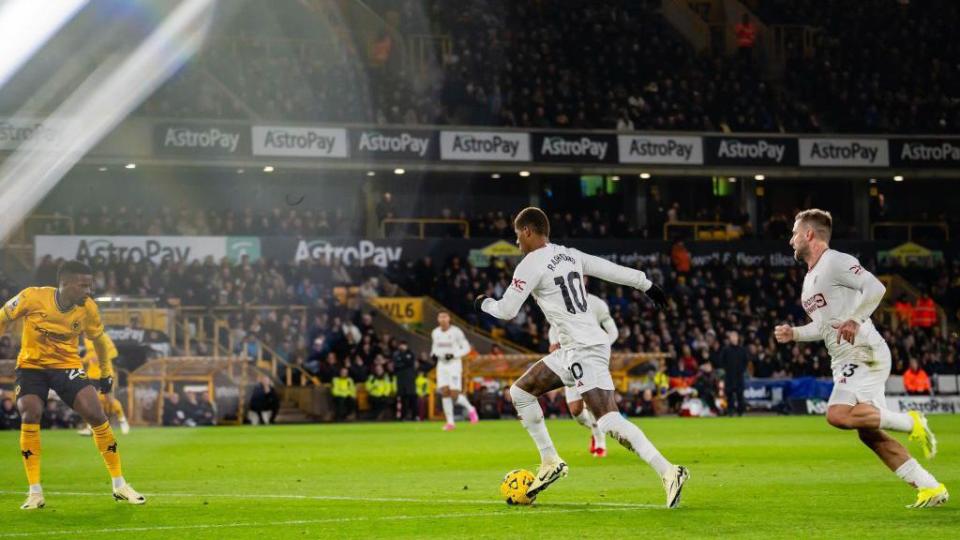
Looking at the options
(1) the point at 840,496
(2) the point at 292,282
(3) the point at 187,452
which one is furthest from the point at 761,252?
(1) the point at 840,496

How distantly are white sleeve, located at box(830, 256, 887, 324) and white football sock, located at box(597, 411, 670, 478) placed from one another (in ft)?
5.98

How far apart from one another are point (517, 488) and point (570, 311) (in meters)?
1.53

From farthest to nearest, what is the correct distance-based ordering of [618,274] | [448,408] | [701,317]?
[701,317] → [448,408] → [618,274]

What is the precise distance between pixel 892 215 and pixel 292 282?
25.9 metres

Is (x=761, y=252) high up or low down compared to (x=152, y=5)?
down

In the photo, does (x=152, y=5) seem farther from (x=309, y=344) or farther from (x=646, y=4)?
(x=646, y=4)

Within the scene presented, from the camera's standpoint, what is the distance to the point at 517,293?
11.4m

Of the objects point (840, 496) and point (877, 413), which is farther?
point (840, 496)

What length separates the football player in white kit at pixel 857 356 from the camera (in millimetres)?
10719

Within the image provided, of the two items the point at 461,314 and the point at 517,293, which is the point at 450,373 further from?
the point at 517,293

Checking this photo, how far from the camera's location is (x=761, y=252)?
47.4 metres

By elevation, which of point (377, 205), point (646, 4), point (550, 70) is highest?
point (646, 4)

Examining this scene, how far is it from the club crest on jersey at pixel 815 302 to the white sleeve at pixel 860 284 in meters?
0.19

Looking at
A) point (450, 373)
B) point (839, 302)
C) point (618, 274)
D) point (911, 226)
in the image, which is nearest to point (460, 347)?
point (450, 373)
